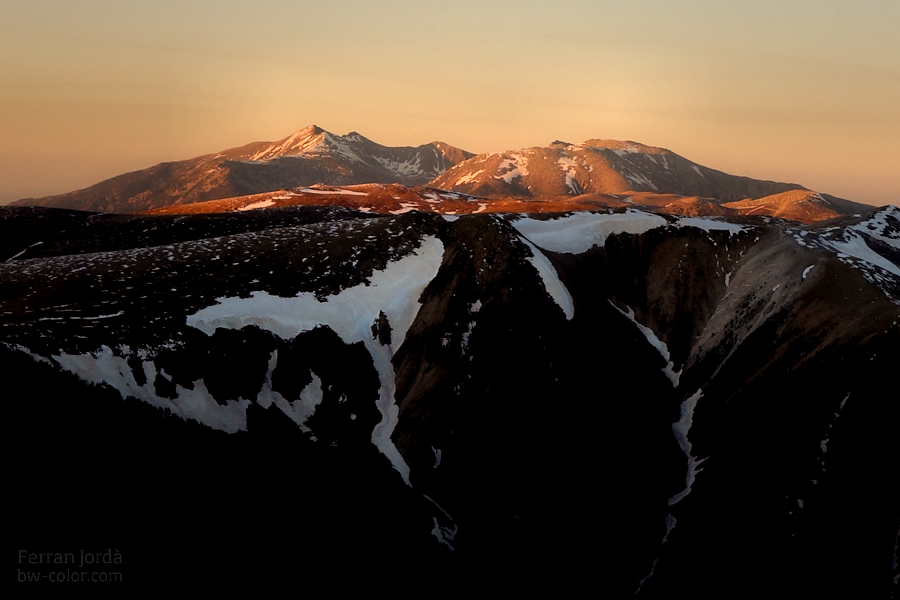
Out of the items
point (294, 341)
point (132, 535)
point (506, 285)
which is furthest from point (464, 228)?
point (132, 535)

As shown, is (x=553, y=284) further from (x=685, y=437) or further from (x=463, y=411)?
(x=685, y=437)

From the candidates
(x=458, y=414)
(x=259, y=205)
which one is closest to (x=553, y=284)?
(x=458, y=414)

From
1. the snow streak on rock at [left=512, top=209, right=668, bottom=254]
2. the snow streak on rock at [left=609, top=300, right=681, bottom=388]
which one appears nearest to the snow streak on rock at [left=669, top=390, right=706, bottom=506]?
the snow streak on rock at [left=609, top=300, right=681, bottom=388]

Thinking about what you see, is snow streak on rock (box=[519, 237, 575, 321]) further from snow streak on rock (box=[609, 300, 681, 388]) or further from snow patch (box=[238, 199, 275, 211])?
snow patch (box=[238, 199, 275, 211])

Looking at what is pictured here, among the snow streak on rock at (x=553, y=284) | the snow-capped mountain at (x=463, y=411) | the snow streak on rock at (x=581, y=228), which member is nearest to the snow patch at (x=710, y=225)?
the snow streak on rock at (x=581, y=228)

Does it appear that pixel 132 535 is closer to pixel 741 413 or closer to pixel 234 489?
pixel 234 489

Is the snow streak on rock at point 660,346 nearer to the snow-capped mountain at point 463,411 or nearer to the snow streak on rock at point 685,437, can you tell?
the snow-capped mountain at point 463,411

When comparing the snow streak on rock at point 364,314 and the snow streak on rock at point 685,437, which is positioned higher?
the snow streak on rock at point 364,314
